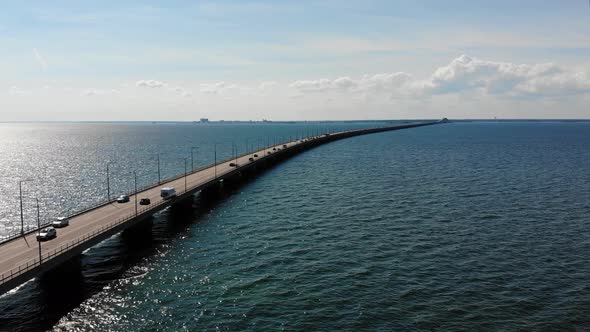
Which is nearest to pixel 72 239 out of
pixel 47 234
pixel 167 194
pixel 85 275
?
pixel 47 234

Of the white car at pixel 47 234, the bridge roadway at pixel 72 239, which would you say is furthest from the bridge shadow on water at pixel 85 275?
the white car at pixel 47 234

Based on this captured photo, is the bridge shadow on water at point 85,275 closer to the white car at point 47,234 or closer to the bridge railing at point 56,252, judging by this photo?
the bridge railing at point 56,252

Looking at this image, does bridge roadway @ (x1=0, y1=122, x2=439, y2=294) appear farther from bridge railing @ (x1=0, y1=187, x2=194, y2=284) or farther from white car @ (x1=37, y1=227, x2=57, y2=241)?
white car @ (x1=37, y1=227, x2=57, y2=241)

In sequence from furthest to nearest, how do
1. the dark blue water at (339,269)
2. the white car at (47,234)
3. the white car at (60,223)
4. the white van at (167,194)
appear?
the white van at (167,194), the white car at (60,223), the white car at (47,234), the dark blue water at (339,269)

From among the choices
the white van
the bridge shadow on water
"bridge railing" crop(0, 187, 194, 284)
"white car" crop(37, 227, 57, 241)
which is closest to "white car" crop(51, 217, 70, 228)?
the bridge shadow on water

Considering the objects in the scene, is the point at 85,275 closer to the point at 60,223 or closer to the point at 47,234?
the point at 47,234

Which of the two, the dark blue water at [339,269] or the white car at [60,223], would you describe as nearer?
the dark blue water at [339,269]
